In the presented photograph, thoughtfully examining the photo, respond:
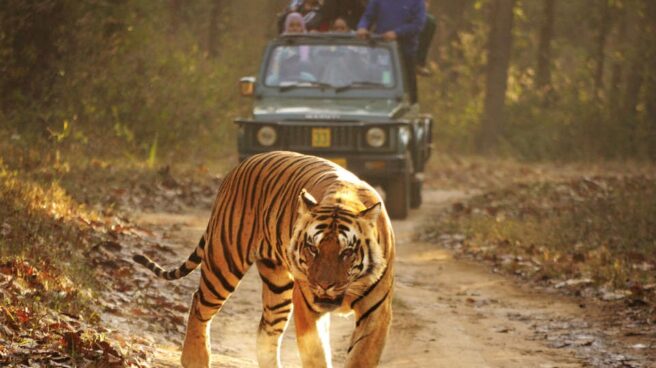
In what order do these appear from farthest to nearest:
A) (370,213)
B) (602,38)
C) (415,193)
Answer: (602,38) → (415,193) → (370,213)

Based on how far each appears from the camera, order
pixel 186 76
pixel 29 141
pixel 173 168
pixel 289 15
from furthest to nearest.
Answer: pixel 186 76 → pixel 173 168 → pixel 289 15 → pixel 29 141

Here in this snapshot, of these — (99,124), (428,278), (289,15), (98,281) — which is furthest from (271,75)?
(98,281)

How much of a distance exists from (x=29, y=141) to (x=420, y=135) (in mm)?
4565

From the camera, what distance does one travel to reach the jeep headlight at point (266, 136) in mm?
13286

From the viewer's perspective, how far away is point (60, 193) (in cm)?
1081

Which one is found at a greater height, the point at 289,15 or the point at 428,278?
the point at 289,15

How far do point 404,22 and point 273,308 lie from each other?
948 cm

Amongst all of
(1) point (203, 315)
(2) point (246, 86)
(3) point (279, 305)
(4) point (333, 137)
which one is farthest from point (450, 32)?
(3) point (279, 305)

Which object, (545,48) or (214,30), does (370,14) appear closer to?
(545,48)

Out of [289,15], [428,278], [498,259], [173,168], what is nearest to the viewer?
[428,278]

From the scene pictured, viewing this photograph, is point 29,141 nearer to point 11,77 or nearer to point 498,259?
point 11,77

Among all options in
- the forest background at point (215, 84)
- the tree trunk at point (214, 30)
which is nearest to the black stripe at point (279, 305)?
the forest background at point (215, 84)

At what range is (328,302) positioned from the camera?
16.3 feet

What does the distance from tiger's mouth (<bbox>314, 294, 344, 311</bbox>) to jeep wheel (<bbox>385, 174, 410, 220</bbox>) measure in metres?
8.52
